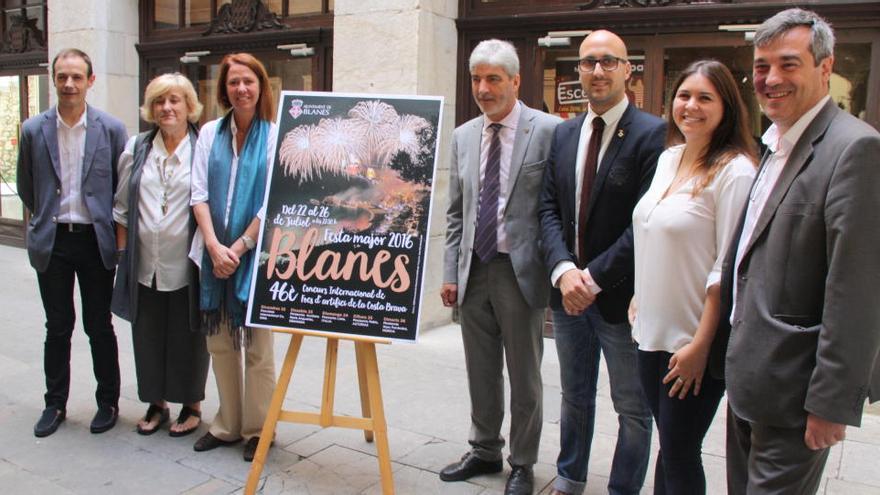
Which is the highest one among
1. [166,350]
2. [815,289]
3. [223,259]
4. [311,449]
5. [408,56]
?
[408,56]

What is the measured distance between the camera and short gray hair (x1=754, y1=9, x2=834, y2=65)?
6.68 ft

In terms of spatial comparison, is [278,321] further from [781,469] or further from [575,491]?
[781,469]

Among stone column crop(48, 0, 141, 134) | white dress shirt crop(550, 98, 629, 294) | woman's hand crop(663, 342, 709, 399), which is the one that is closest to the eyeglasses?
white dress shirt crop(550, 98, 629, 294)

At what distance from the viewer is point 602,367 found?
5.61m

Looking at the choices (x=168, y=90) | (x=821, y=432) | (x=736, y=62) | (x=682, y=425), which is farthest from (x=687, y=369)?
(x=736, y=62)

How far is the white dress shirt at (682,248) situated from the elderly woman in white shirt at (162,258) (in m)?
2.43

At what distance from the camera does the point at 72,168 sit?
165 inches

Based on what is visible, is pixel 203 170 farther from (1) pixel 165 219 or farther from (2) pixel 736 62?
(2) pixel 736 62

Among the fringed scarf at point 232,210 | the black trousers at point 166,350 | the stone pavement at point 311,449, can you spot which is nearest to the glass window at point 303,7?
the stone pavement at point 311,449

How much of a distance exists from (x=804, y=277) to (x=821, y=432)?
1.32 ft

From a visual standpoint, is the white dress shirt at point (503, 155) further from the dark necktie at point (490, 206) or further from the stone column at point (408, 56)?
the stone column at point (408, 56)

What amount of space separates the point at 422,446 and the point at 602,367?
6.66 feet

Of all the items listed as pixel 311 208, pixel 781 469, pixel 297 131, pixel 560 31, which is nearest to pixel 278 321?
pixel 311 208

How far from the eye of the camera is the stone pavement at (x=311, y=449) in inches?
142
